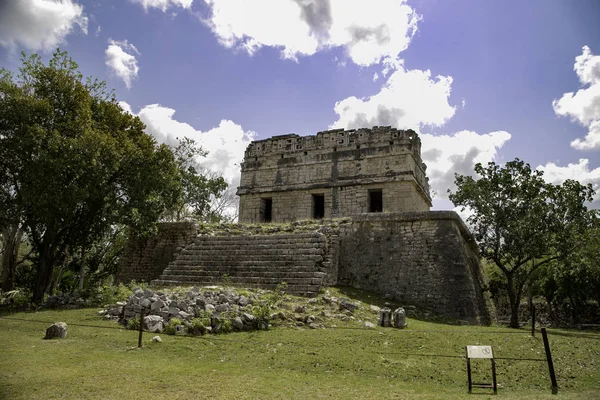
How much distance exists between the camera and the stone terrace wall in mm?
10828

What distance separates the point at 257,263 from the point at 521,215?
760cm

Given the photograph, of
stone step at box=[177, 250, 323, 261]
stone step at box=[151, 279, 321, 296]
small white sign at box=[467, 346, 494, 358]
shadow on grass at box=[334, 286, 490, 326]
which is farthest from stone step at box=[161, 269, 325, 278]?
small white sign at box=[467, 346, 494, 358]

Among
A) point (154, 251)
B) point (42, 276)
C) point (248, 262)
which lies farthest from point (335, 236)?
point (42, 276)

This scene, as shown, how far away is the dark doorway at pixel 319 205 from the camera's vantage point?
18.0 meters

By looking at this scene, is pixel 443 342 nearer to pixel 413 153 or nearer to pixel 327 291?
pixel 327 291

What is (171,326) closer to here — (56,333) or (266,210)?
(56,333)

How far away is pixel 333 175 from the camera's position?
17.5 metres

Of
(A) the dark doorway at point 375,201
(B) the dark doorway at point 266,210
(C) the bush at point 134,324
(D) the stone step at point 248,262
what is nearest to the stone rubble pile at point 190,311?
(C) the bush at point 134,324

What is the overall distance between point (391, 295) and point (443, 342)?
4540 millimetres

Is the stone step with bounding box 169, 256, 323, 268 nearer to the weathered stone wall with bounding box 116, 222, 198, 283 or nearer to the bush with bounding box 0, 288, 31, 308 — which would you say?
the weathered stone wall with bounding box 116, 222, 198, 283

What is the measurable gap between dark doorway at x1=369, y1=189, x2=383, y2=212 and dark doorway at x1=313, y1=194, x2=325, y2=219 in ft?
6.86

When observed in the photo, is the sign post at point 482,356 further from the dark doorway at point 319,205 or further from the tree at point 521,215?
the dark doorway at point 319,205

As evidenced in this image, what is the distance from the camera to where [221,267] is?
477 inches

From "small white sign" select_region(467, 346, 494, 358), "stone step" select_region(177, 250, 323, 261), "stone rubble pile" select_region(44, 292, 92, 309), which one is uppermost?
"stone step" select_region(177, 250, 323, 261)
